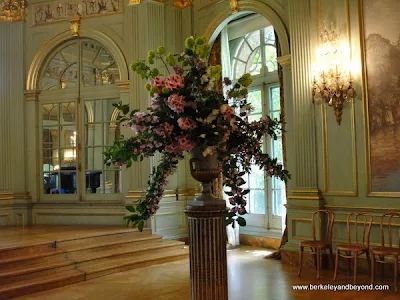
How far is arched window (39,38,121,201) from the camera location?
318 inches

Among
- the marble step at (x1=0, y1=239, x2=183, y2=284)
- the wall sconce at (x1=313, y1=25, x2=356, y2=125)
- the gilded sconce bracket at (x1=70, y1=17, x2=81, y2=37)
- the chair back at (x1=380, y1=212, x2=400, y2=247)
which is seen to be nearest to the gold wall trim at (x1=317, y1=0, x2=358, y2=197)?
the wall sconce at (x1=313, y1=25, x2=356, y2=125)

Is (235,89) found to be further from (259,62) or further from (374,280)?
(259,62)

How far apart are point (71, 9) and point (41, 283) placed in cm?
500

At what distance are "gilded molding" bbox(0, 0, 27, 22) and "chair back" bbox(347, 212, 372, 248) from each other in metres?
6.59

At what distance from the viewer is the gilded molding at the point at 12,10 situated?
8.41 metres

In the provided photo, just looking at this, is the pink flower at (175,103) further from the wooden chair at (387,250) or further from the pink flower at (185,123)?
the wooden chair at (387,250)

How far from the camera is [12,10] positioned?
8.41m

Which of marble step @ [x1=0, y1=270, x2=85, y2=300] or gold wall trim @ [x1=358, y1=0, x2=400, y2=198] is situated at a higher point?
gold wall trim @ [x1=358, y1=0, x2=400, y2=198]

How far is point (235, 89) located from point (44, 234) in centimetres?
499

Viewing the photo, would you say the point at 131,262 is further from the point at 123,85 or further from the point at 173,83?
the point at 173,83

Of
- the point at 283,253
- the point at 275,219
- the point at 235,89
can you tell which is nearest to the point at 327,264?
the point at 283,253

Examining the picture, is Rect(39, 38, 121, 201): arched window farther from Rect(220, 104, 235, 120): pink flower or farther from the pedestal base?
Rect(220, 104, 235, 120): pink flower

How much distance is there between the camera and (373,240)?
5523mm

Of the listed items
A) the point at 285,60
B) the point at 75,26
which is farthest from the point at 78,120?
the point at 285,60
